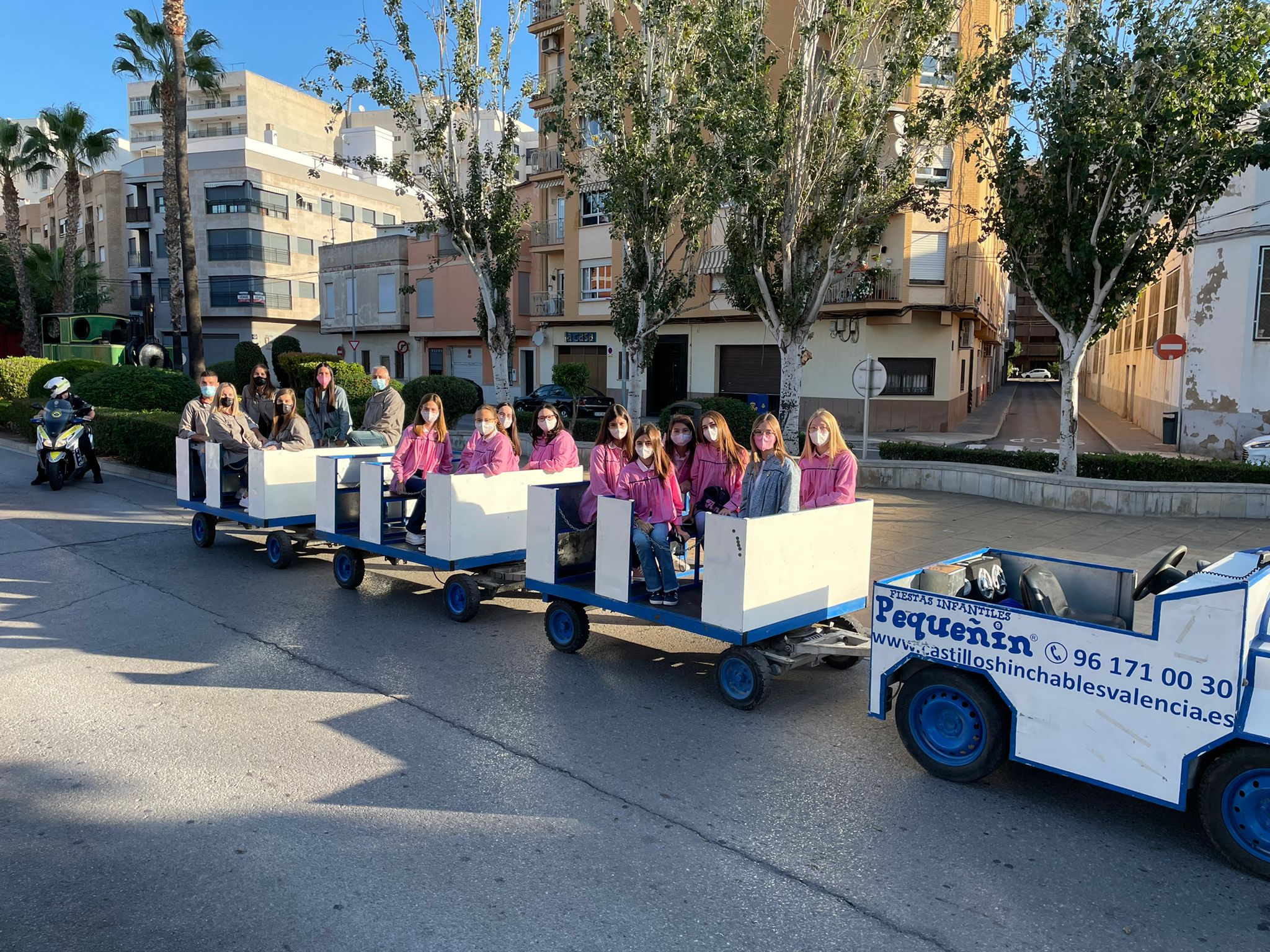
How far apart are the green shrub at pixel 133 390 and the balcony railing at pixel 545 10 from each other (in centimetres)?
2371

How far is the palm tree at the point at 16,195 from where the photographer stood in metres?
39.1

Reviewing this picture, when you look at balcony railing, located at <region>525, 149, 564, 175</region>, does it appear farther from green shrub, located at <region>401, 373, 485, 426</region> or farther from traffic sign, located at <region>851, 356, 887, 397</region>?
traffic sign, located at <region>851, 356, 887, 397</region>

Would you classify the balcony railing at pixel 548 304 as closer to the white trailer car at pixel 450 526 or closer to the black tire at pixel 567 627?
the white trailer car at pixel 450 526

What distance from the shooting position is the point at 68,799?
4656 millimetres

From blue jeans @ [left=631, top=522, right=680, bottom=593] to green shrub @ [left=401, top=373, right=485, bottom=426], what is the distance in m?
16.5

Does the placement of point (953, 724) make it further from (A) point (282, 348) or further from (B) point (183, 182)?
(A) point (282, 348)

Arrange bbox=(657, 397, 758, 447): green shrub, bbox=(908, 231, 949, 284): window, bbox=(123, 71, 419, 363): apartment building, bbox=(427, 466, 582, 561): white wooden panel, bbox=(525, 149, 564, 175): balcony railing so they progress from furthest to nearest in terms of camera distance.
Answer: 1. bbox=(123, 71, 419, 363): apartment building
2. bbox=(525, 149, 564, 175): balcony railing
3. bbox=(908, 231, 949, 284): window
4. bbox=(657, 397, 758, 447): green shrub
5. bbox=(427, 466, 582, 561): white wooden panel

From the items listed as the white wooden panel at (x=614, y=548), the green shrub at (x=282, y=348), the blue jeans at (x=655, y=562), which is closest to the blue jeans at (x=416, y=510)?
the white wooden panel at (x=614, y=548)

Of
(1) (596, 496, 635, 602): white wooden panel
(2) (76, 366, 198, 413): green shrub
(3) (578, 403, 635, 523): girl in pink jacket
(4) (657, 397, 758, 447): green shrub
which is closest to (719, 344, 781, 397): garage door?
(4) (657, 397, 758, 447): green shrub

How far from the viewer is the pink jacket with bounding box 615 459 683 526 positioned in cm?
691

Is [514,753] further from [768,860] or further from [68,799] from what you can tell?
[68,799]

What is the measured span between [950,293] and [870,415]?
14.1 ft

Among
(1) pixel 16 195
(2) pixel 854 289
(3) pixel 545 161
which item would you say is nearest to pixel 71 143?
(1) pixel 16 195

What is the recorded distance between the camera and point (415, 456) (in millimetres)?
8797
